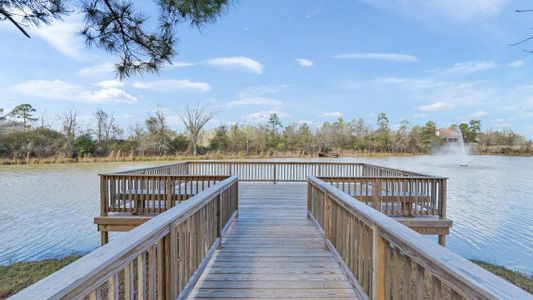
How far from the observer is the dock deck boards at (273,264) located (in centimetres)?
246

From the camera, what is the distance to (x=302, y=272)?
9.32 ft

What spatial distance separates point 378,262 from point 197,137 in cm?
3312

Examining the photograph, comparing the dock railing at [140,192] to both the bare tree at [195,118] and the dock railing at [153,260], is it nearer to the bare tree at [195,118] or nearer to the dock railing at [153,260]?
the dock railing at [153,260]

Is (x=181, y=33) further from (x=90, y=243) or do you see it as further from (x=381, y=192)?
(x=90, y=243)

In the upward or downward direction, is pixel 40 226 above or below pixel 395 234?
below

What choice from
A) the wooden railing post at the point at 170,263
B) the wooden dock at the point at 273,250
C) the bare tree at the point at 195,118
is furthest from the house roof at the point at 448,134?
the wooden railing post at the point at 170,263

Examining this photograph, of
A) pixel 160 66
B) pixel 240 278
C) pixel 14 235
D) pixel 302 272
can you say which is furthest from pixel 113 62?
pixel 14 235

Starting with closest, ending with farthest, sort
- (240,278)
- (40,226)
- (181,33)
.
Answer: (240,278) < (181,33) < (40,226)

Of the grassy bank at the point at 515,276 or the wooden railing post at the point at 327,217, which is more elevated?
the wooden railing post at the point at 327,217

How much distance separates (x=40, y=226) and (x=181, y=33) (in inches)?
255

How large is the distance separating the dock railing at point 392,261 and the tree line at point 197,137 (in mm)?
24729

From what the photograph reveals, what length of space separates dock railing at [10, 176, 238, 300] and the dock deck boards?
0.27 metres

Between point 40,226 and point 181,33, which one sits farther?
point 40,226

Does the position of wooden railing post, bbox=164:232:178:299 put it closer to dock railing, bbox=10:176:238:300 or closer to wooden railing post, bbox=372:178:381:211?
dock railing, bbox=10:176:238:300
